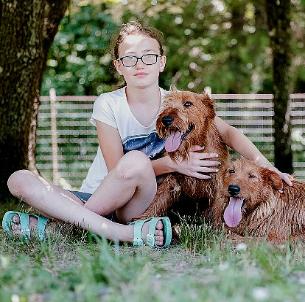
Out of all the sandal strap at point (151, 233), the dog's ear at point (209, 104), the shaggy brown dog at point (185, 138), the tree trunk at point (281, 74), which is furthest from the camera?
the tree trunk at point (281, 74)

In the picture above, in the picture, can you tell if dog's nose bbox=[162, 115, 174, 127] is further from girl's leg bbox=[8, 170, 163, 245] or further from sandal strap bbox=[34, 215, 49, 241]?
sandal strap bbox=[34, 215, 49, 241]

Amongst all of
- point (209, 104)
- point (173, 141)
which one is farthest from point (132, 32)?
point (173, 141)

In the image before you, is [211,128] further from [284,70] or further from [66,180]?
[66,180]

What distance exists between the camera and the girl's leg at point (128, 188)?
14.0 ft

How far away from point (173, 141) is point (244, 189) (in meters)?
0.50

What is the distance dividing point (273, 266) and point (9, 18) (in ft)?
13.8

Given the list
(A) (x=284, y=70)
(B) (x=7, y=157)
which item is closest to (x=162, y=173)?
(B) (x=7, y=157)

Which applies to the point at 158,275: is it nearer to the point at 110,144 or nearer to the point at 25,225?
the point at 25,225

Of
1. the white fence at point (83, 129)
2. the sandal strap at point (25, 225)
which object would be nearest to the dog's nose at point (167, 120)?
the sandal strap at point (25, 225)

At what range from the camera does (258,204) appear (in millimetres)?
4375

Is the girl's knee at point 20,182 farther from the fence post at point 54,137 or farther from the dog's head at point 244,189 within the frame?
the fence post at point 54,137

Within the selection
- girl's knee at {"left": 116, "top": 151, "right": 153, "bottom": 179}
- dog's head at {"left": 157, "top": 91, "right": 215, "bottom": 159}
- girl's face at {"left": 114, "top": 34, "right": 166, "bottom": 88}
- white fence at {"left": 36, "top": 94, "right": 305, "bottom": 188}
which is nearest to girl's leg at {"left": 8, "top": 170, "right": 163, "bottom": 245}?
girl's knee at {"left": 116, "top": 151, "right": 153, "bottom": 179}

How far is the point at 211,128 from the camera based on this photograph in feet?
14.8

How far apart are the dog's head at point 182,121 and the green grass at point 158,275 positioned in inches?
26.9
